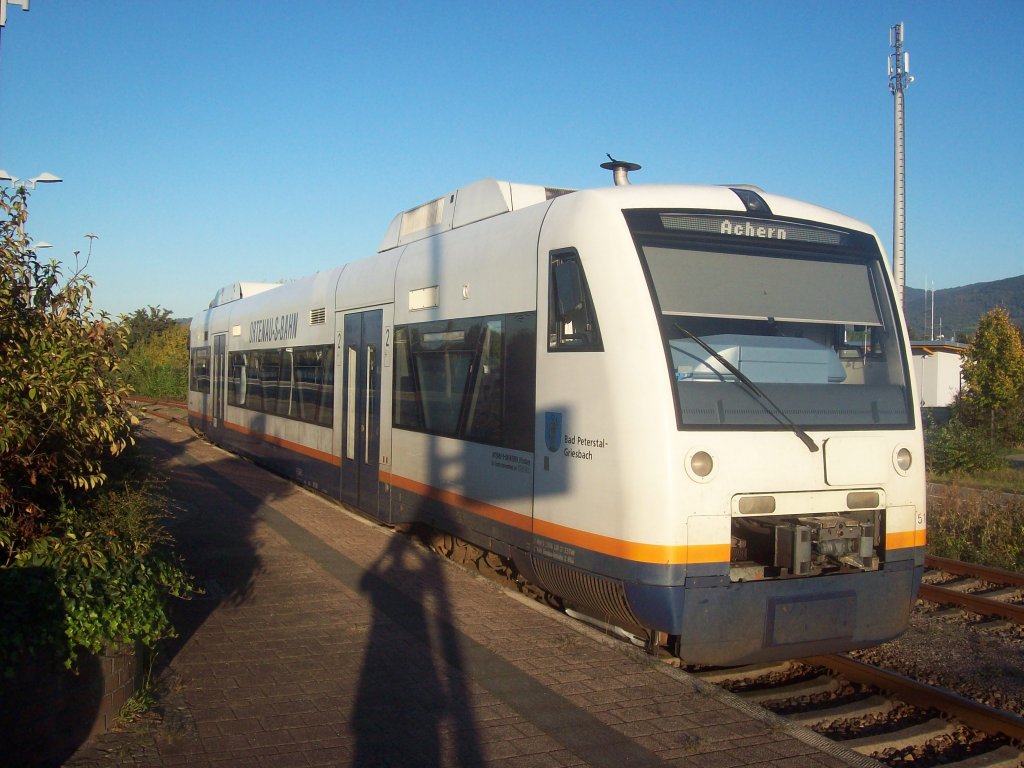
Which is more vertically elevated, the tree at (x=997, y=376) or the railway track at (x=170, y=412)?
the tree at (x=997, y=376)

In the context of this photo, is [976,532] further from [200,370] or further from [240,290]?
[200,370]

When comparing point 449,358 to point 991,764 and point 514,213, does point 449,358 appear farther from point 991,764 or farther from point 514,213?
point 991,764

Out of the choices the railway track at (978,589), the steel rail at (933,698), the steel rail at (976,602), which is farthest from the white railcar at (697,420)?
the railway track at (978,589)

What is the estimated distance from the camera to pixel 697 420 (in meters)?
5.82

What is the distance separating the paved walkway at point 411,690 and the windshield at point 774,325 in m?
1.73

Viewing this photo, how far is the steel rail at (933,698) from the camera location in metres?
5.49

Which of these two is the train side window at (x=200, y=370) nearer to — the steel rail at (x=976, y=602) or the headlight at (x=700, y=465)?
the steel rail at (x=976, y=602)

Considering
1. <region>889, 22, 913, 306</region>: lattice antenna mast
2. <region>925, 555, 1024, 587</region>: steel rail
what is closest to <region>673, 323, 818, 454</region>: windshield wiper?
<region>925, 555, 1024, 587</region>: steel rail

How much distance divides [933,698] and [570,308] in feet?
11.0

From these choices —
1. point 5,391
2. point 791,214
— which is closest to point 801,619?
point 791,214

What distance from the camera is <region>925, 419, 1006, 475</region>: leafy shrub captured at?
19.7 m

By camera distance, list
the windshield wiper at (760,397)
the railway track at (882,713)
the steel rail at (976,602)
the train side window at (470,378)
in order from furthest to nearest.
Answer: the steel rail at (976,602) < the train side window at (470,378) < the windshield wiper at (760,397) < the railway track at (882,713)

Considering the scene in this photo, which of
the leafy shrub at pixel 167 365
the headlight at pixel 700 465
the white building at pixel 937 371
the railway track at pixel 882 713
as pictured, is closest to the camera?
the railway track at pixel 882 713

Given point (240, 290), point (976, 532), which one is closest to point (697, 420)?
point (976, 532)
